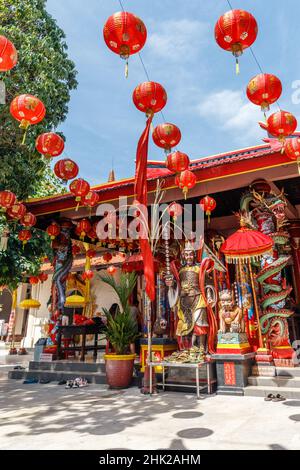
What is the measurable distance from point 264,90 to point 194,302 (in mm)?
4238

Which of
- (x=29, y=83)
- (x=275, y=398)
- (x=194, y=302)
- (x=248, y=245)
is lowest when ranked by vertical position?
(x=275, y=398)

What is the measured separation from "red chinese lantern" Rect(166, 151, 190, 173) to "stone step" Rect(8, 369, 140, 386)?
4.80 meters

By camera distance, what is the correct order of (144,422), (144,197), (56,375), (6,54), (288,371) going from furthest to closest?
(56,375)
(144,197)
(288,371)
(6,54)
(144,422)

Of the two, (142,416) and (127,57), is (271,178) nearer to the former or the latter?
(127,57)

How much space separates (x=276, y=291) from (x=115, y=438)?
4521mm

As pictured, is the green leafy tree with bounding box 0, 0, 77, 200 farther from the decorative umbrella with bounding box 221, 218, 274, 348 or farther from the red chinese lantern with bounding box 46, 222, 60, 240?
the decorative umbrella with bounding box 221, 218, 274, 348

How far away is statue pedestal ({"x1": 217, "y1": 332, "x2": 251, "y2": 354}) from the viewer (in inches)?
248

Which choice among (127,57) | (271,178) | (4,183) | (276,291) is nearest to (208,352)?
(276,291)

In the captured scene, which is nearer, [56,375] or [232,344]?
[232,344]

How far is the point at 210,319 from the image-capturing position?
7.19 m

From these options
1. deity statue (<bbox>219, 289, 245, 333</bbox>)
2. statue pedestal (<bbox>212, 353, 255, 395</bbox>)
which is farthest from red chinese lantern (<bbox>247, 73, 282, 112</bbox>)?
statue pedestal (<bbox>212, 353, 255, 395</bbox>)

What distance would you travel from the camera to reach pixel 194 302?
724 cm

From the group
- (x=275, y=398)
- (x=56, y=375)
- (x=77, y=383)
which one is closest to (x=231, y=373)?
(x=275, y=398)

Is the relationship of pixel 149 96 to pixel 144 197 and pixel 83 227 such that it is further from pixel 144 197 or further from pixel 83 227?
pixel 83 227
